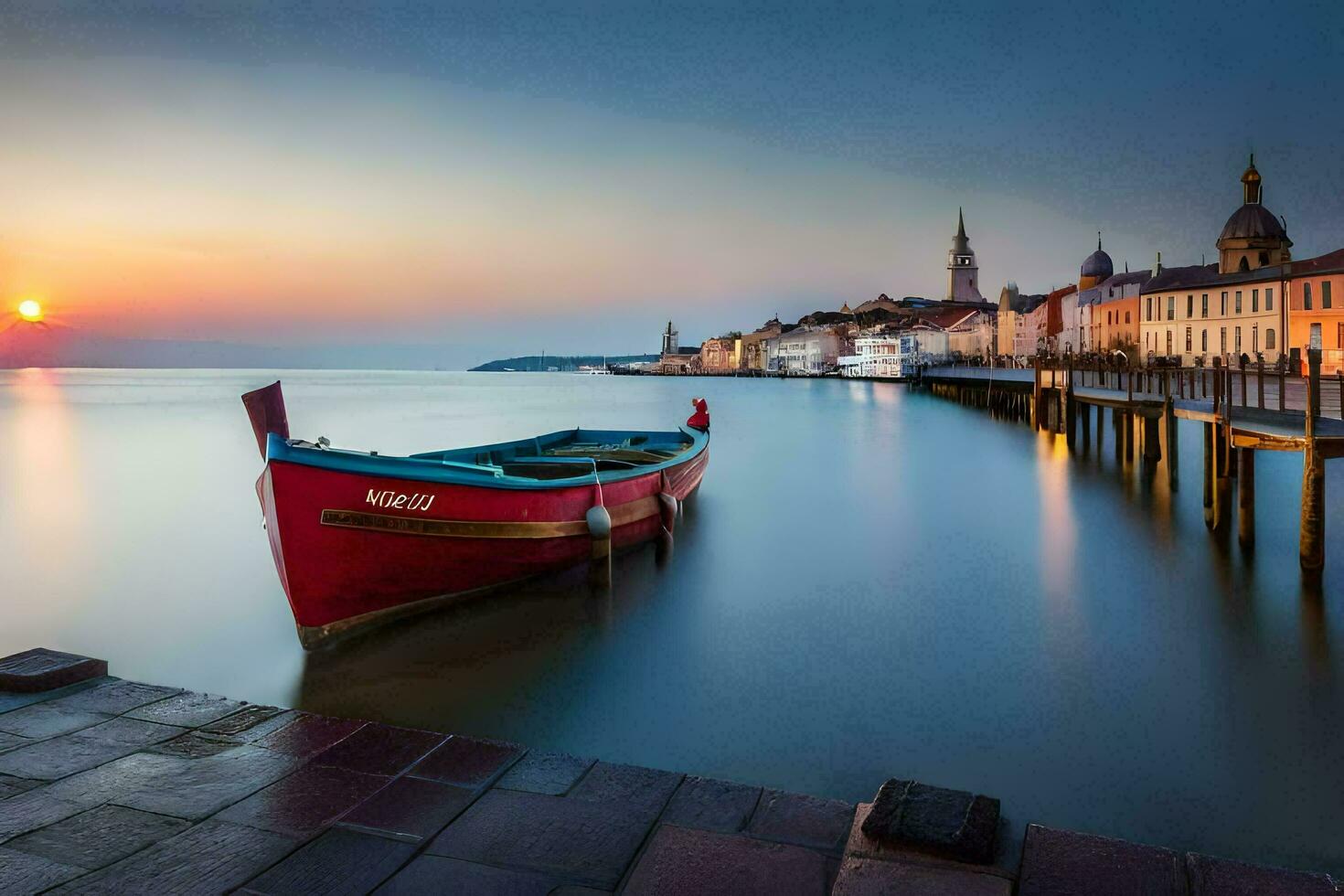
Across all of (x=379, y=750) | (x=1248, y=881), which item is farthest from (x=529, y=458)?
(x=1248, y=881)

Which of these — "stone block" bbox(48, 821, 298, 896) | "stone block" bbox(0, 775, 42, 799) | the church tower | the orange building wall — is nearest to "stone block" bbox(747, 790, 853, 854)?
"stone block" bbox(48, 821, 298, 896)

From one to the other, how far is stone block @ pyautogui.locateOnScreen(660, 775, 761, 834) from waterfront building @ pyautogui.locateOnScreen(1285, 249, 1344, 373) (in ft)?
181

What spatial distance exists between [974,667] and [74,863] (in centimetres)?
776

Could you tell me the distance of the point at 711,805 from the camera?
14.8 ft

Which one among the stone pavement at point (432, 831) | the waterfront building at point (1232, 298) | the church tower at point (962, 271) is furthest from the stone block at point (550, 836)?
the church tower at point (962, 271)

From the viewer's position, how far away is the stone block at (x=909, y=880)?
361cm

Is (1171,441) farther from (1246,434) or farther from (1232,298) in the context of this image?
(1232,298)

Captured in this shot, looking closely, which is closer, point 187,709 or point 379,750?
point 379,750

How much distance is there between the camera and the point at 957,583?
1320 centimetres

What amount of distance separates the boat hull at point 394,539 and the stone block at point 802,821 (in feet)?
18.6

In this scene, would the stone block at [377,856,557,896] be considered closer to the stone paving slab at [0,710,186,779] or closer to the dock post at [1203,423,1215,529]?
the stone paving slab at [0,710,186,779]

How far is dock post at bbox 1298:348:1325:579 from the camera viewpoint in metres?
10.6

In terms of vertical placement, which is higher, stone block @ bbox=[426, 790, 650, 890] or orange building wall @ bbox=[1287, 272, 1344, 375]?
orange building wall @ bbox=[1287, 272, 1344, 375]

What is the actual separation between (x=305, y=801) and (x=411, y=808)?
20.9 inches
